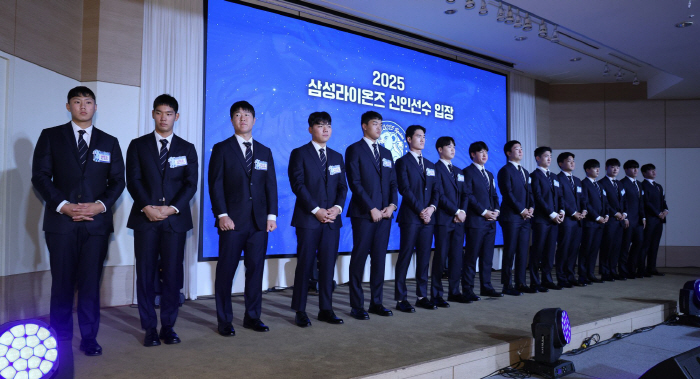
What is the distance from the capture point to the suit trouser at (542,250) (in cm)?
562

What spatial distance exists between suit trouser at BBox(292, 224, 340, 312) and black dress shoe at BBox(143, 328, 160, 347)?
3.24 feet

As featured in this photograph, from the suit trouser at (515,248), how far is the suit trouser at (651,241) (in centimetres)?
281

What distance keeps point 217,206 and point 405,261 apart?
170 centimetres

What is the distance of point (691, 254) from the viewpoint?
9023 millimetres

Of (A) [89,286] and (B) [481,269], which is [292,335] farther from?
(B) [481,269]

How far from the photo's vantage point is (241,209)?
3426 mm

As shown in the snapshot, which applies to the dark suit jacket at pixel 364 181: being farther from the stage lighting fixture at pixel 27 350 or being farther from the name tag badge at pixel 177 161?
the stage lighting fixture at pixel 27 350

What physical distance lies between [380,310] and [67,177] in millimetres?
2389

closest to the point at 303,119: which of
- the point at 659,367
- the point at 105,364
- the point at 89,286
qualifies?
the point at 89,286

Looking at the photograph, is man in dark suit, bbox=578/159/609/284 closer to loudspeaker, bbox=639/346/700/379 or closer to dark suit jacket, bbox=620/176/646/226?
dark suit jacket, bbox=620/176/646/226

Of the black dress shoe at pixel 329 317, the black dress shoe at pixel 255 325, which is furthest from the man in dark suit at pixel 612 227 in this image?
the black dress shoe at pixel 255 325

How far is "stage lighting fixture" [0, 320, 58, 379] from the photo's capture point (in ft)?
5.31

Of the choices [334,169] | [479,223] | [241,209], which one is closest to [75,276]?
[241,209]

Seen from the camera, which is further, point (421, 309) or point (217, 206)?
point (421, 309)
